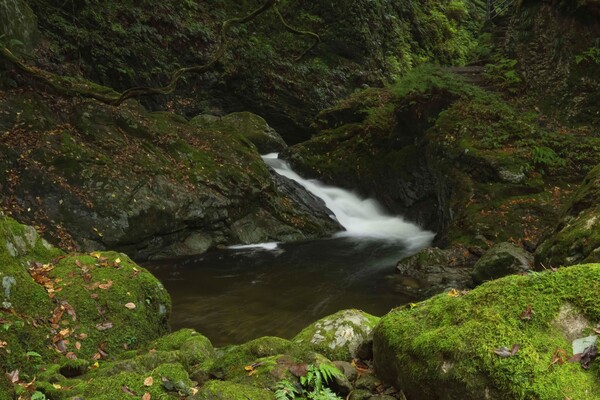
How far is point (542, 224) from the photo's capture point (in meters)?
10.1

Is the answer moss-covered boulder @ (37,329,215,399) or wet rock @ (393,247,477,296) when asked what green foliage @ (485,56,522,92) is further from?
moss-covered boulder @ (37,329,215,399)

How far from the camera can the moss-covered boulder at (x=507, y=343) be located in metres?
2.21

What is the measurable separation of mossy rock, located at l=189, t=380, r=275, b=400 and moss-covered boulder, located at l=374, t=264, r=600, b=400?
92 cm

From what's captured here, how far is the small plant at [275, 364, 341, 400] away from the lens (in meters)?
2.79

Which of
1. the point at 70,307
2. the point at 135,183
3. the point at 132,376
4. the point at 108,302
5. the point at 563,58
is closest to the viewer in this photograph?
the point at 132,376

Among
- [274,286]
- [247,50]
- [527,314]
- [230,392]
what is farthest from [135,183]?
[247,50]

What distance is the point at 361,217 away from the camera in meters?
16.3

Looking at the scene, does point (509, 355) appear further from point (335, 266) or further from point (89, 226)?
point (89, 226)

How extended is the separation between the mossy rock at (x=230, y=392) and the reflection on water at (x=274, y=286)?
421 centimetres

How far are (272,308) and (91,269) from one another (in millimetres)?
3709

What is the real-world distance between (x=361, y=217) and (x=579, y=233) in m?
10.5

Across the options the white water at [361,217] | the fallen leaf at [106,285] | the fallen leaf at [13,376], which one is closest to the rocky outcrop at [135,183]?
the white water at [361,217]

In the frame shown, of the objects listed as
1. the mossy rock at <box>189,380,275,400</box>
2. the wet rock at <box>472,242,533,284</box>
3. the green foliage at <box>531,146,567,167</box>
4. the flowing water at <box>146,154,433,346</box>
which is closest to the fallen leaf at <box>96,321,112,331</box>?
the flowing water at <box>146,154,433,346</box>

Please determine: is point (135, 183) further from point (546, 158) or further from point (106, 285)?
point (546, 158)
